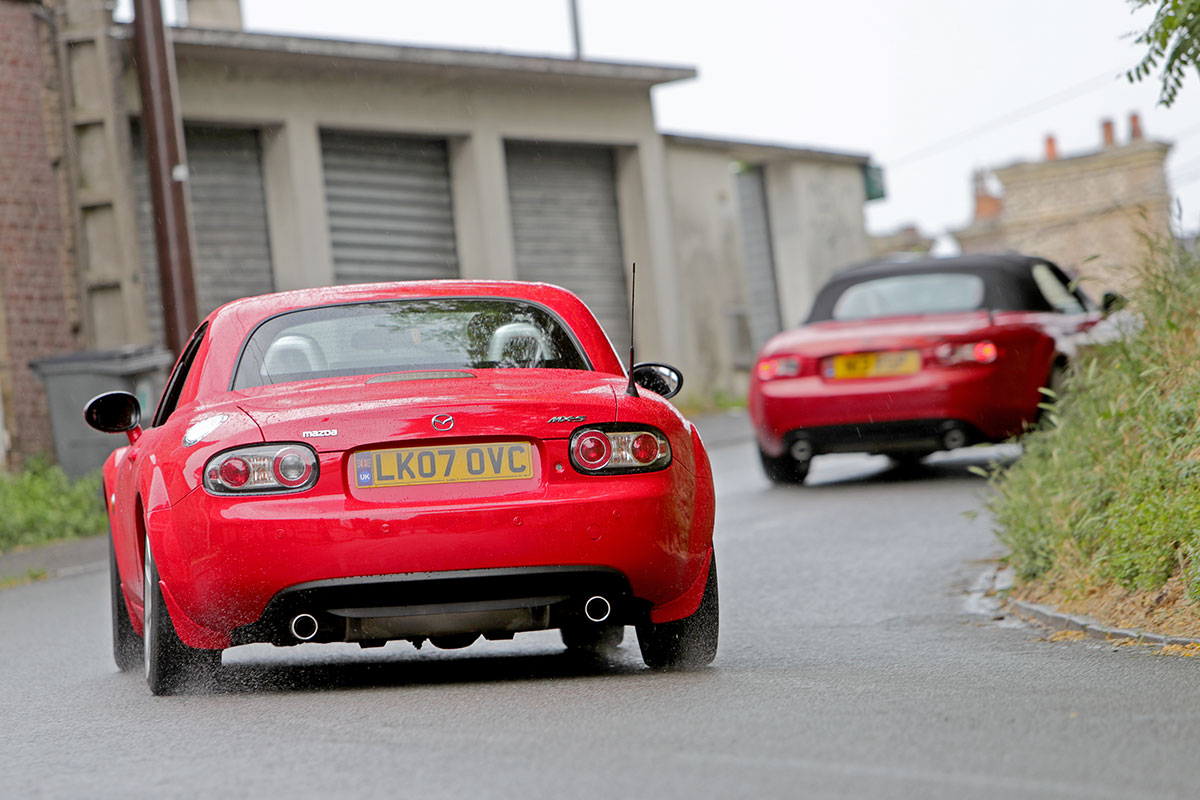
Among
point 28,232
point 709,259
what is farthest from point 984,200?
point 28,232

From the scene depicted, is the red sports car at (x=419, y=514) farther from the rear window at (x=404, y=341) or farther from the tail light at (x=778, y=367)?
the tail light at (x=778, y=367)

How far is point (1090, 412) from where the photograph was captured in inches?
333

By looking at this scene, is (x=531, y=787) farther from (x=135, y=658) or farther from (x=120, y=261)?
(x=120, y=261)

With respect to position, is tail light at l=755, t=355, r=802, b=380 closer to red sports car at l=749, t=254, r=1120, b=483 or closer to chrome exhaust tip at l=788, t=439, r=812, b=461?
red sports car at l=749, t=254, r=1120, b=483

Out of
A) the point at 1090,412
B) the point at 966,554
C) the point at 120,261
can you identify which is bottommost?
the point at 966,554

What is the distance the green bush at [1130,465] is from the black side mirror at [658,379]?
177cm

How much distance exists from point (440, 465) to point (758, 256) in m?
26.7

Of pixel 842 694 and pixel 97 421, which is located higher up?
pixel 97 421

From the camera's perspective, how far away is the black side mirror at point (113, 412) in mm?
6859

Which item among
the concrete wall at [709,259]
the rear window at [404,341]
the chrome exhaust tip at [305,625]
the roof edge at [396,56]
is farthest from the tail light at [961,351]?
the concrete wall at [709,259]

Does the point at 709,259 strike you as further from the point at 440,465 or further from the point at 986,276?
the point at 440,465

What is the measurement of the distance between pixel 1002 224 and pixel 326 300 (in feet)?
215

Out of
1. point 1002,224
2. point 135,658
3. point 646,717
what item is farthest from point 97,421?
point 1002,224

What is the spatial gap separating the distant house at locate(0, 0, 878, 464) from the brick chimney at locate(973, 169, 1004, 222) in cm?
4842
